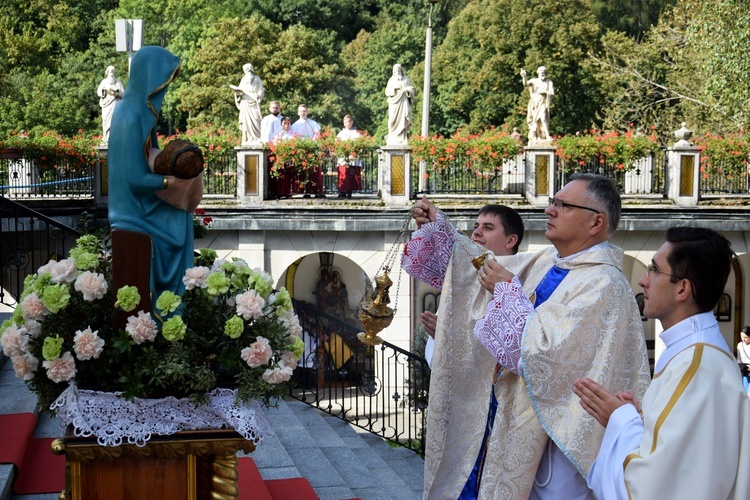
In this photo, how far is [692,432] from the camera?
295 cm

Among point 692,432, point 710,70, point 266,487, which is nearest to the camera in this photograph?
point 692,432

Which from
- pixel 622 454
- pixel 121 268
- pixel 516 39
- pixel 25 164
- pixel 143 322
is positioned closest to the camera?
pixel 622 454

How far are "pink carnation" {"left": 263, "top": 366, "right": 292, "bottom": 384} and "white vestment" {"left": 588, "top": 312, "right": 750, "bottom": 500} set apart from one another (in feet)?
5.94

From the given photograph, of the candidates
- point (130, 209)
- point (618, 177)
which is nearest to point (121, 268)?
point (130, 209)

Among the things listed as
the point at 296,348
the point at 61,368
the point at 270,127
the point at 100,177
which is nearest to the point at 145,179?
the point at 61,368

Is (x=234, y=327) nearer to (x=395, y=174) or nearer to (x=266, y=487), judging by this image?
(x=266, y=487)

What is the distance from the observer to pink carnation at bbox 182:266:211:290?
4590 mm

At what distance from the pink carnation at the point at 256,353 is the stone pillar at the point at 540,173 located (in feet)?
45.6

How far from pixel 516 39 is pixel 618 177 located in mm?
16989

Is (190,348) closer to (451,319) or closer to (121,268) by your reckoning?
(121,268)

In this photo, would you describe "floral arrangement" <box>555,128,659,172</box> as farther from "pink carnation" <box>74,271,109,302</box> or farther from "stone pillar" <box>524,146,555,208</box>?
"pink carnation" <box>74,271,109,302</box>

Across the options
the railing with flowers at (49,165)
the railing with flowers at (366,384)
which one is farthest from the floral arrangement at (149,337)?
the railing with flowers at (49,165)

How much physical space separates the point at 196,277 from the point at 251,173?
1356cm

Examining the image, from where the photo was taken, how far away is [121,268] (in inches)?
181
